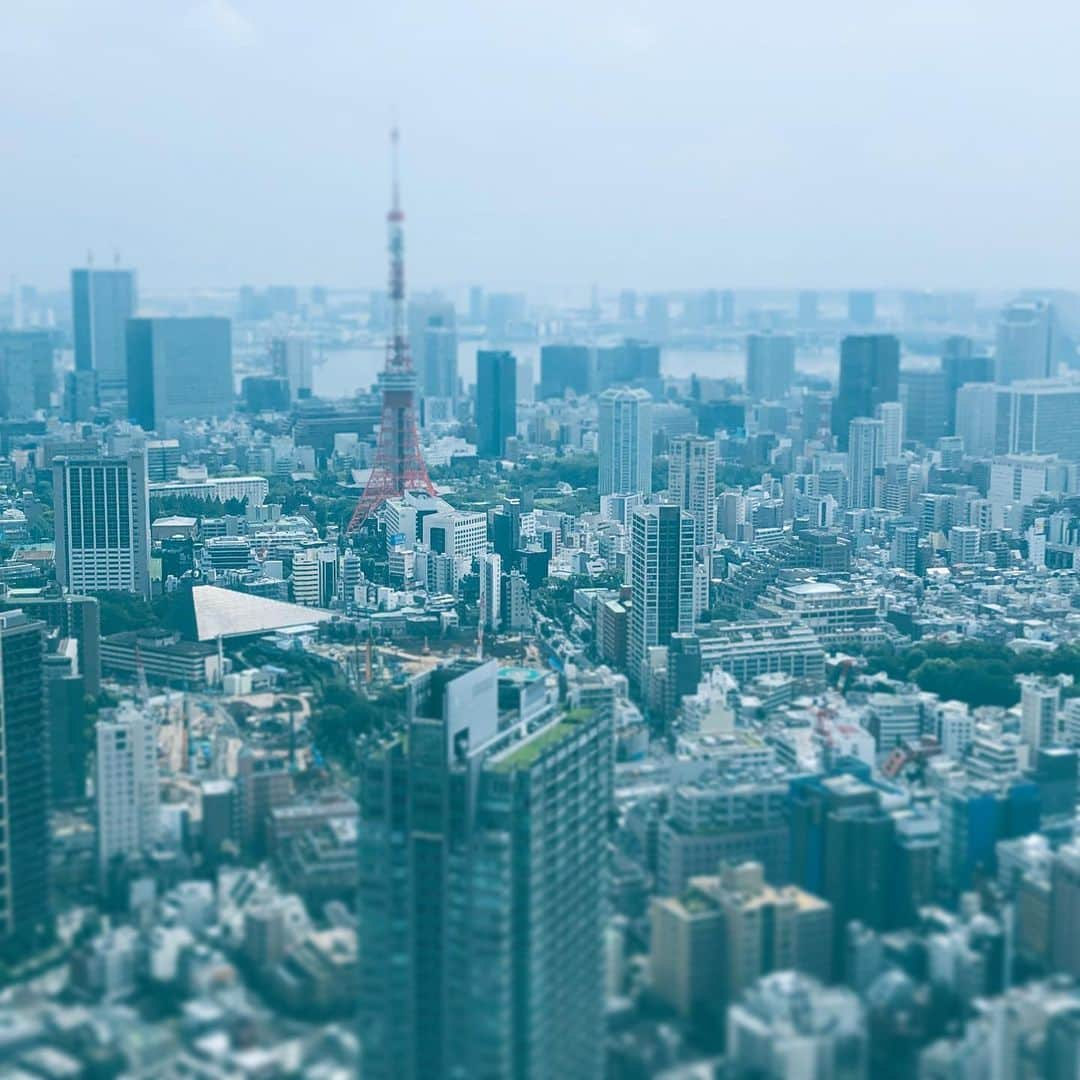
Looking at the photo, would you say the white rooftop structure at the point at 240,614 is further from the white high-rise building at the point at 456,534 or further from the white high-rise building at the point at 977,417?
the white high-rise building at the point at 977,417

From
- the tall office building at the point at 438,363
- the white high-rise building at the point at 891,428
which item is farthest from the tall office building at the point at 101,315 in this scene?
the white high-rise building at the point at 891,428

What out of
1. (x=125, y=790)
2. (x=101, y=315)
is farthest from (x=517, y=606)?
(x=101, y=315)

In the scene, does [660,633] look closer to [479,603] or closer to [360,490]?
[479,603]

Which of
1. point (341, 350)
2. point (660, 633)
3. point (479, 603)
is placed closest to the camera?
point (660, 633)

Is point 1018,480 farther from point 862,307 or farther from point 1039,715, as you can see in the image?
point 862,307

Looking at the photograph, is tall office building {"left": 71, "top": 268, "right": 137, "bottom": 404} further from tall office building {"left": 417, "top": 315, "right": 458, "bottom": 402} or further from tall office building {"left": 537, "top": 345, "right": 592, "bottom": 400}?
tall office building {"left": 537, "top": 345, "right": 592, "bottom": 400}

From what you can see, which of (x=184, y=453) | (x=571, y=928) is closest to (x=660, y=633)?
(x=571, y=928)
